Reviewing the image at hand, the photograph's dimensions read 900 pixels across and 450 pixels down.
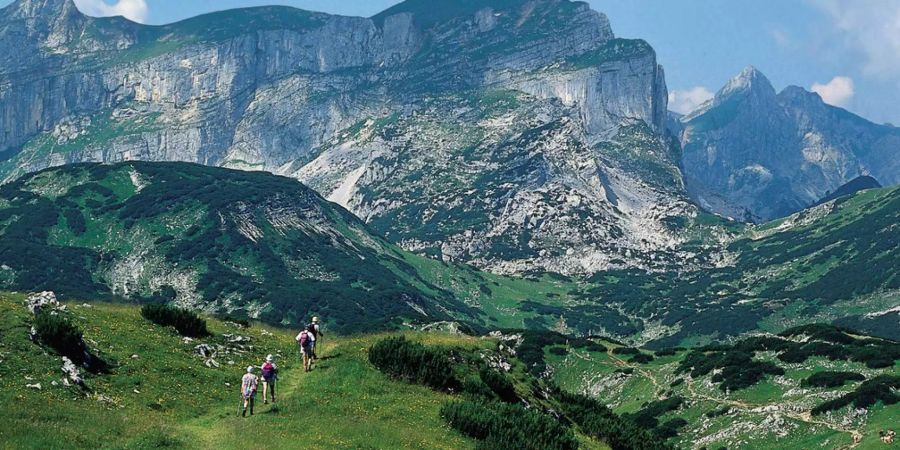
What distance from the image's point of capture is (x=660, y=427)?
85312 mm

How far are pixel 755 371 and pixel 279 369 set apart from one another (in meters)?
67.6

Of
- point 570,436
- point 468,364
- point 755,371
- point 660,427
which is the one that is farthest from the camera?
point 755,371

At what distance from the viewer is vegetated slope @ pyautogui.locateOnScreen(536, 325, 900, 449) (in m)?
70.2

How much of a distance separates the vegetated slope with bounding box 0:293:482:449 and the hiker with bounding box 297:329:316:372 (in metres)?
0.62

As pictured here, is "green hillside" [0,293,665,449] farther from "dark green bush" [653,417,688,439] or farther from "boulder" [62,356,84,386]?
"dark green bush" [653,417,688,439]

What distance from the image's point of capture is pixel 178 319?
46.7 meters

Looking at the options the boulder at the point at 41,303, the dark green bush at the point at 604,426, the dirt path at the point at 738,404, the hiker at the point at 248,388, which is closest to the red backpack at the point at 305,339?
the hiker at the point at 248,388

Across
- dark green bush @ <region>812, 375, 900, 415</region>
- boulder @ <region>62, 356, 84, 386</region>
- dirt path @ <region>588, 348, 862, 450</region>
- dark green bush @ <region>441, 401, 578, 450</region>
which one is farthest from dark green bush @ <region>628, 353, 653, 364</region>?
boulder @ <region>62, 356, 84, 386</region>

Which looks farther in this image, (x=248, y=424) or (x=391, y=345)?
(x=391, y=345)

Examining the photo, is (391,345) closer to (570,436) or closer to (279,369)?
(279,369)

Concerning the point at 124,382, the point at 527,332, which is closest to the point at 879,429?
the point at 124,382

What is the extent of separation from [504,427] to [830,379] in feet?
193

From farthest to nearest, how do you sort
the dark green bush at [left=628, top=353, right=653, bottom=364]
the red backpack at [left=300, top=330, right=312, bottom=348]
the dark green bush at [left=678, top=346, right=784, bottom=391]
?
1. the dark green bush at [left=628, top=353, right=653, bottom=364]
2. the dark green bush at [left=678, top=346, right=784, bottom=391]
3. the red backpack at [left=300, top=330, right=312, bottom=348]

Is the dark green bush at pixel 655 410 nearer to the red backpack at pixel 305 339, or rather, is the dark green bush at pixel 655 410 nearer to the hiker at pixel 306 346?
the hiker at pixel 306 346
